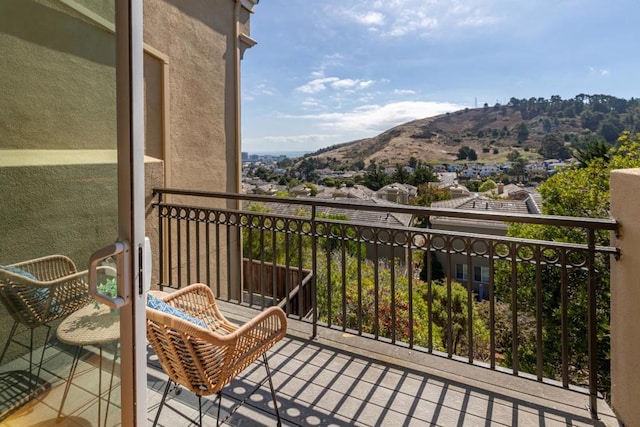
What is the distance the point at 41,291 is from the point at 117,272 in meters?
0.23

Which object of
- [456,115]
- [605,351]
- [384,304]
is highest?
[456,115]

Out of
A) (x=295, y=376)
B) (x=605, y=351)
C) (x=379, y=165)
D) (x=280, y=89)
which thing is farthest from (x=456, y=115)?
(x=295, y=376)

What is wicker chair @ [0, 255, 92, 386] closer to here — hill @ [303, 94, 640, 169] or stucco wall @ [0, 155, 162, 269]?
stucco wall @ [0, 155, 162, 269]

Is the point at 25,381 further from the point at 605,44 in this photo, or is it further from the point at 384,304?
the point at 605,44

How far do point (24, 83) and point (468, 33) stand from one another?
42.2 meters

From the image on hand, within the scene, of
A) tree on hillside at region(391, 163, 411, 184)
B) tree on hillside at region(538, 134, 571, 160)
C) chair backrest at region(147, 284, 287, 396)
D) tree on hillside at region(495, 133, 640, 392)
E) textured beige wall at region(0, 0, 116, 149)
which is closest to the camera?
textured beige wall at region(0, 0, 116, 149)

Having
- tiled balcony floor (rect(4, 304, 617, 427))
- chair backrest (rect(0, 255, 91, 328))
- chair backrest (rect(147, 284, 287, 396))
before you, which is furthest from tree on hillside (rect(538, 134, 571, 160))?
chair backrest (rect(0, 255, 91, 328))

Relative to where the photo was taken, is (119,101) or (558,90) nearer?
(119,101)

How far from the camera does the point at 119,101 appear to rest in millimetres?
1063

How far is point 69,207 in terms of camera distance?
3.54 ft

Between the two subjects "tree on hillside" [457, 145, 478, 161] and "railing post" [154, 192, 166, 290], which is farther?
"tree on hillside" [457, 145, 478, 161]

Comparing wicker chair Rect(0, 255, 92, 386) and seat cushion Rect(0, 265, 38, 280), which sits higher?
seat cushion Rect(0, 265, 38, 280)

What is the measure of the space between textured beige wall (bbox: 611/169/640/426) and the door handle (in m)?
2.17

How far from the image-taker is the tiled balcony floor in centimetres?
205
